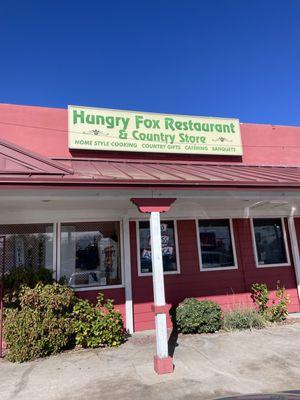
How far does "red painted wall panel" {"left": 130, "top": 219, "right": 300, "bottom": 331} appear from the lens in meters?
8.72

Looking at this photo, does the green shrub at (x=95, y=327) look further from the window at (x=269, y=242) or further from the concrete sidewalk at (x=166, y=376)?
the window at (x=269, y=242)

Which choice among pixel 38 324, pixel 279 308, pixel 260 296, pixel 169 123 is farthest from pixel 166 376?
pixel 169 123

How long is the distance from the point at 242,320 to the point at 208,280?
4.55 feet

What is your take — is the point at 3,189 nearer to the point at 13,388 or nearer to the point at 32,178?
the point at 32,178

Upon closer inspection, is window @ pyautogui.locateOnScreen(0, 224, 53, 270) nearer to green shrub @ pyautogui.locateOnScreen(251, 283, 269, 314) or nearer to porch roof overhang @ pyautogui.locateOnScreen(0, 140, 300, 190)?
porch roof overhang @ pyautogui.locateOnScreen(0, 140, 300, 190)

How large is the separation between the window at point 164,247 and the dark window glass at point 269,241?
2.51m

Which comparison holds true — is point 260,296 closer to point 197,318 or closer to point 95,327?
point 197,318

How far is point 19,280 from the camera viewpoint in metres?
7.11

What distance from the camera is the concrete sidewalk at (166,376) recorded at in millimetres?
4934

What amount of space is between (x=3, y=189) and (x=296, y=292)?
8.29 meters

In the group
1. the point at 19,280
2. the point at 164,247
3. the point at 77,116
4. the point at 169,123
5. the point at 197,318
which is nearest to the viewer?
the point at 19,280

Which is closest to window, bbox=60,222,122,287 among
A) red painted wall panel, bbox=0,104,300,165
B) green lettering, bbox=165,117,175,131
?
red painted wall panel, bbox=0,104,300,165

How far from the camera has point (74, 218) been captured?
852 cm

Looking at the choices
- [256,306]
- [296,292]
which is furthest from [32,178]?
[296,292]
